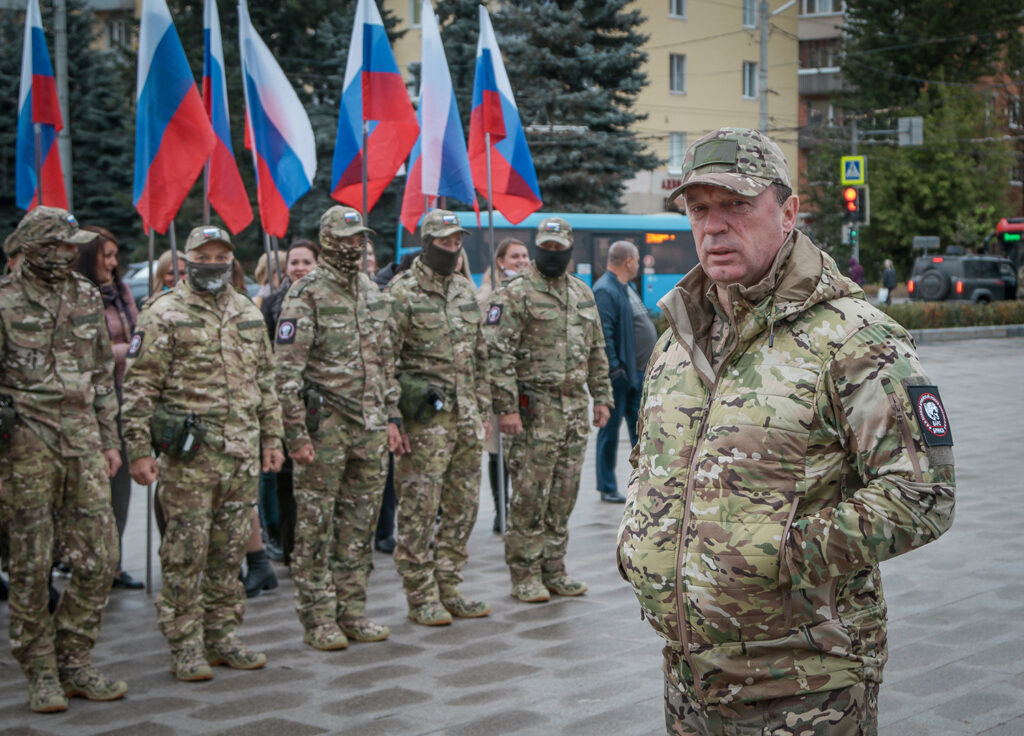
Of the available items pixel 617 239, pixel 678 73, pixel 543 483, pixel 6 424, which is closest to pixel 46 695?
pixel 6 424

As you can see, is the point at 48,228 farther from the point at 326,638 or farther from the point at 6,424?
the point at 326,638

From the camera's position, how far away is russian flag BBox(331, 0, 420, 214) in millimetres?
9203

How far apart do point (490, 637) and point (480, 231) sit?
846 inches

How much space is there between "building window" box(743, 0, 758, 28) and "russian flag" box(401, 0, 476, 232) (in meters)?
44.2

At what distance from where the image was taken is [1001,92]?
52.8m

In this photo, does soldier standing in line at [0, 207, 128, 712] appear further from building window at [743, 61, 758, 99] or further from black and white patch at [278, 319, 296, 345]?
building window at [743, 61, 758, 99]

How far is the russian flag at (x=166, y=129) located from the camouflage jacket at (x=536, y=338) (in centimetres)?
220

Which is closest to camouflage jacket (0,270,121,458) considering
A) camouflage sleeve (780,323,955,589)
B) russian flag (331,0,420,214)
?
russian flag (331,0,420,214)

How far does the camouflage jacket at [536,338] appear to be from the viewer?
7.25 m

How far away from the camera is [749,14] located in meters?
51.8

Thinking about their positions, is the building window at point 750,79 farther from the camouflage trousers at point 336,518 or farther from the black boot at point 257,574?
the camouflage trousers at point 336,518

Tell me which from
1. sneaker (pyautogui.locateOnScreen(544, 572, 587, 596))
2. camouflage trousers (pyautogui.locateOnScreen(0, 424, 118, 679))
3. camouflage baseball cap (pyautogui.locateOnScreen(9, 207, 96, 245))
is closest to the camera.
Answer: camouflage trousers (pyautogui.locateOnScreen(0, 424, 118, 679))

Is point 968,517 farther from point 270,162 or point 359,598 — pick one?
point 270,162

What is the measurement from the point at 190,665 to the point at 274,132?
4945mm
